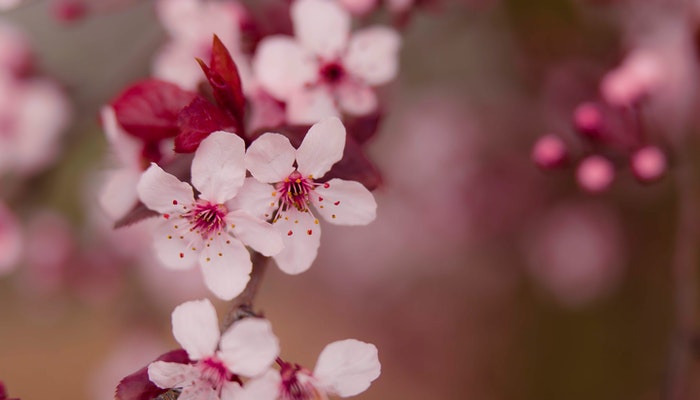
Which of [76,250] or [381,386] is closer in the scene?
[76,250]

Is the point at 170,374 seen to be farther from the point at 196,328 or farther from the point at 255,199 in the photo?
the point at 255,199

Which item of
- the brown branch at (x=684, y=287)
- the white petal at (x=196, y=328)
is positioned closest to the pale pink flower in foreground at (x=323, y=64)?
the white petal at (x=196, y=328)

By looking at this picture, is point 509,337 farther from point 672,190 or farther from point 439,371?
→ point 672,190

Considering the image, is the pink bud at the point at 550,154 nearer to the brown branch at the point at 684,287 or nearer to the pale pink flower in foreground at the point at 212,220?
the brown branch at the point at 684,287

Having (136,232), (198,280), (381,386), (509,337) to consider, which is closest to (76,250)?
(136,232)

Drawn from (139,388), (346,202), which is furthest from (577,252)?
(139,388)
